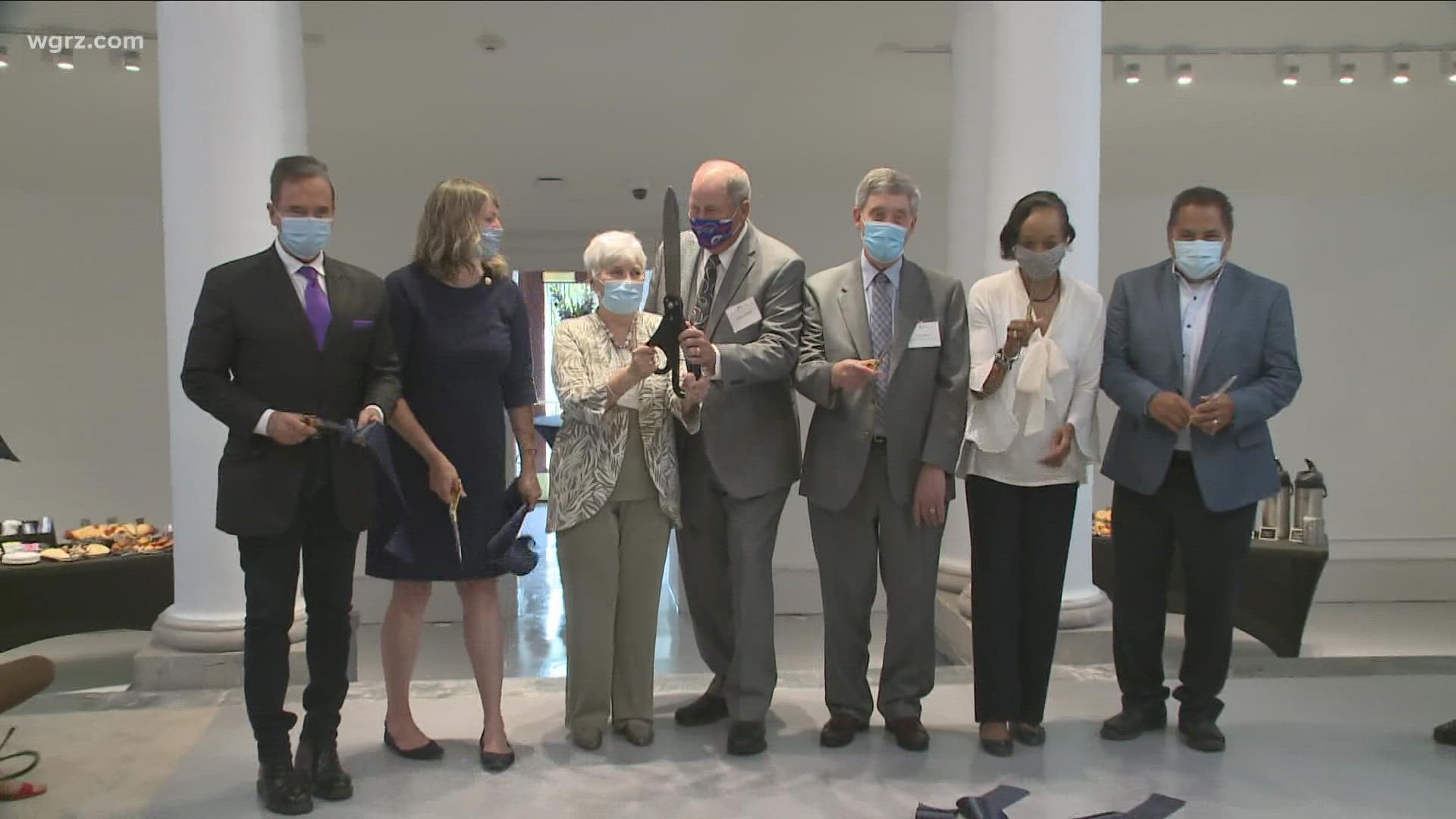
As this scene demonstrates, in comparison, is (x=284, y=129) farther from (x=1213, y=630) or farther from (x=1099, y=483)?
(x=1099, y=483)

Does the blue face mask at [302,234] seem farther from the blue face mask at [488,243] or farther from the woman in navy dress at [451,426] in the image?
the blue face mask at [488,243]

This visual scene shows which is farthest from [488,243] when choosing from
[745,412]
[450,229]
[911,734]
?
[911,734]

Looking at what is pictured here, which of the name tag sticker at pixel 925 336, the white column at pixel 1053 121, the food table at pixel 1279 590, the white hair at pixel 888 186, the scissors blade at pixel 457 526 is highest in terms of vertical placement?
the white column at pixel 1053 121

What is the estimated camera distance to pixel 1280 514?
532 cm

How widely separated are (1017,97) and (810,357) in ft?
5.44

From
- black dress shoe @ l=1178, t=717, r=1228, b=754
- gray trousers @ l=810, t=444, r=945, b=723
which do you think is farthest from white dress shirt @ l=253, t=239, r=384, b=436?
black dress shoe @ l=1178, t=717, r=1228, b=754

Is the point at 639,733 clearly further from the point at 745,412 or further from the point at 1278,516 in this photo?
the point at 1278,516

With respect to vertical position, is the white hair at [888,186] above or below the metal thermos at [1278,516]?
above

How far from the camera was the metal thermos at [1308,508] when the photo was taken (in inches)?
203

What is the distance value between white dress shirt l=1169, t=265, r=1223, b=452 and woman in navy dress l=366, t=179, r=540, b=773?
1.87 metres

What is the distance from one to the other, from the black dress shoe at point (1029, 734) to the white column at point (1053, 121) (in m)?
1.04

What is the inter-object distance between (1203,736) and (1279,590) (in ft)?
8.31

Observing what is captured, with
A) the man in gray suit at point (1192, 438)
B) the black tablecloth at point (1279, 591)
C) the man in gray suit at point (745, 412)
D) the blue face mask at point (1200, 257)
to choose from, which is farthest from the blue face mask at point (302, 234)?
the black tablecloth at point (1279, 591)

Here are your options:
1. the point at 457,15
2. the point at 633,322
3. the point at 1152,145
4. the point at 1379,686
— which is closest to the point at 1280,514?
the point at 1379,686
